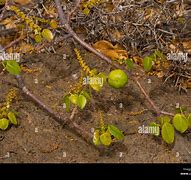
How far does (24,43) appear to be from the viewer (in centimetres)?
236

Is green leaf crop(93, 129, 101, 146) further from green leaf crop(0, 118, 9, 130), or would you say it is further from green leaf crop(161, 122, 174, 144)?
green leaf crop(0, 118, 9, 130)

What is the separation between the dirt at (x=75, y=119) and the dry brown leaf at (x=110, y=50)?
0.28 feet

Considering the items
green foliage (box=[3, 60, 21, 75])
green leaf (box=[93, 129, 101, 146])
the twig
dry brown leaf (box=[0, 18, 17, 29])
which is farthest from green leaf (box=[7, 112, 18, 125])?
dry brown leaf (box=[0, 18, 17, 29])

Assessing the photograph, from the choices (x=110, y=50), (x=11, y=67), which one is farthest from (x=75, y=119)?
(x=110, y=50)

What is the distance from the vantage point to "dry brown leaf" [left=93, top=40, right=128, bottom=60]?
2248 mm

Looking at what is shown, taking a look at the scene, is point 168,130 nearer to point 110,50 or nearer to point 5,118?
point 5,118

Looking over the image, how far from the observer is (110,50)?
229cm

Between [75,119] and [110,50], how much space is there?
20.8 inches

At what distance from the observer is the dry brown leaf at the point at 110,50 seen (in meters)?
2.25

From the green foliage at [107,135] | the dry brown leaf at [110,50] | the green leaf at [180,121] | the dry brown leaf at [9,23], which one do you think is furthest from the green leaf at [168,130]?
the dry brown leaf at [9,23]

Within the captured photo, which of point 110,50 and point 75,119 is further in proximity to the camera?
point 110,50
